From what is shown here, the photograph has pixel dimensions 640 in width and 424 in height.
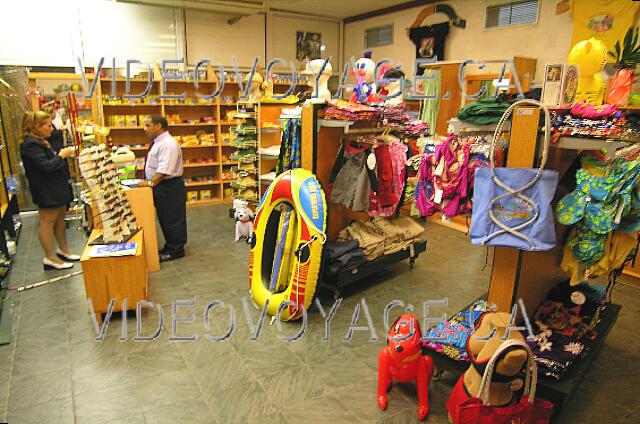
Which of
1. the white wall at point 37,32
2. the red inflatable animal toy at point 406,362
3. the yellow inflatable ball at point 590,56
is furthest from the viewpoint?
the white wall at point 37,32

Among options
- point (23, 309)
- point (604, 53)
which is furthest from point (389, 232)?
point (23, 309)

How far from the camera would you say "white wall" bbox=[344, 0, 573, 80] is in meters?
6.17

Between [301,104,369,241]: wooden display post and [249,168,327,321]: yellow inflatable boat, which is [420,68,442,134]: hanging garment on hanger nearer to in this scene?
[301,104,369,241]: wooden display post

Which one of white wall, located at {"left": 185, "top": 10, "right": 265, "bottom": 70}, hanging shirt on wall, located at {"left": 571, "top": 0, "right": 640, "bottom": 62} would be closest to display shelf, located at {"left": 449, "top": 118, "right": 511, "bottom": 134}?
hanging shirt on wall, located at {"left": 571, "top": 0, "right": 640, "bottom": 62}

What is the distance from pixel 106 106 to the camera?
6988mm

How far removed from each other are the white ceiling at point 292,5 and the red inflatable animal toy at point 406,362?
6.59 m

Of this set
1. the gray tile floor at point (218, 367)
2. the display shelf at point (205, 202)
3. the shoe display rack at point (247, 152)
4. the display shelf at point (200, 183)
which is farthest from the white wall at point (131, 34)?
the gray tile floor at point (218, 367)

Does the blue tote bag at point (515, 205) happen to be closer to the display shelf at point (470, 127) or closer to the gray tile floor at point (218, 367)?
the display shelf at point (470, 127)

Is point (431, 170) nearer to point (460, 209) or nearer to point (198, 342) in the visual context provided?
point (460, 209)

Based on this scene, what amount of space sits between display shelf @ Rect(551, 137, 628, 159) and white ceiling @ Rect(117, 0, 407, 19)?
6.49 m

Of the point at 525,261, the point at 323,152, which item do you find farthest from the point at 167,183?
the point at 525,261

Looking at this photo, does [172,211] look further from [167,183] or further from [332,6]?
[332,6]

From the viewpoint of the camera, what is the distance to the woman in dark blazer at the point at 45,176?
159 inches

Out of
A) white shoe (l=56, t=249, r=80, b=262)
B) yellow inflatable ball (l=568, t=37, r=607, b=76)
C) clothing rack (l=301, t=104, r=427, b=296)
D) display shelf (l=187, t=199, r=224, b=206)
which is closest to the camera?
yellow inflatable ball (l=568, t=37, r=607, b=76)
